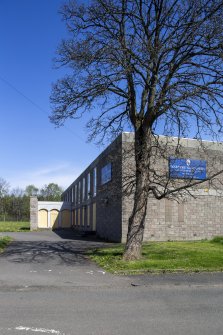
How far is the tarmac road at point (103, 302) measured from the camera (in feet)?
22.5

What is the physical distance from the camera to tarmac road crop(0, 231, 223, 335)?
685cm

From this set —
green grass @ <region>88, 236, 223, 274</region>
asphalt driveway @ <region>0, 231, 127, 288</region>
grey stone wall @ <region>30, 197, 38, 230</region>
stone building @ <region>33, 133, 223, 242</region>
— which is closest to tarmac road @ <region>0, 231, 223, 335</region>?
asphalt driveway @ <region>0, 231, 127, 288</region>

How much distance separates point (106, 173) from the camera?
32.6 meters

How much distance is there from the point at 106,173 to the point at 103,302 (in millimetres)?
23730

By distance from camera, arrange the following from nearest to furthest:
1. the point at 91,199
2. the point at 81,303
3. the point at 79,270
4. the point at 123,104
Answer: the point at 81,303, the point at 79,270, the point at 123,104, the point at 91,199

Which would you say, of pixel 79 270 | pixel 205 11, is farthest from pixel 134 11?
pixel 79 270

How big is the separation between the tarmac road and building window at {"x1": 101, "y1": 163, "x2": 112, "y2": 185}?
16.5 m

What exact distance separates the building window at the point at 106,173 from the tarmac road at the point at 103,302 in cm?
1653

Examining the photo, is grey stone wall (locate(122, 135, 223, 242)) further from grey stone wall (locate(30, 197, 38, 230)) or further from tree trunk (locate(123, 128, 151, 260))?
grey stone wall (locate(30, 197, 38, 230))

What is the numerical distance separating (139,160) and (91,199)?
25.4 metres

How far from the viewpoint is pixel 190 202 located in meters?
29.8

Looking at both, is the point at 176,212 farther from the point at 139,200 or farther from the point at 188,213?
the point at 139,200

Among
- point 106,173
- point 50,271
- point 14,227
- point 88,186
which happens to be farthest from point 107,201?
point 14,227

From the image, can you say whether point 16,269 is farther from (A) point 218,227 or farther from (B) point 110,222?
(A) point 218,227
